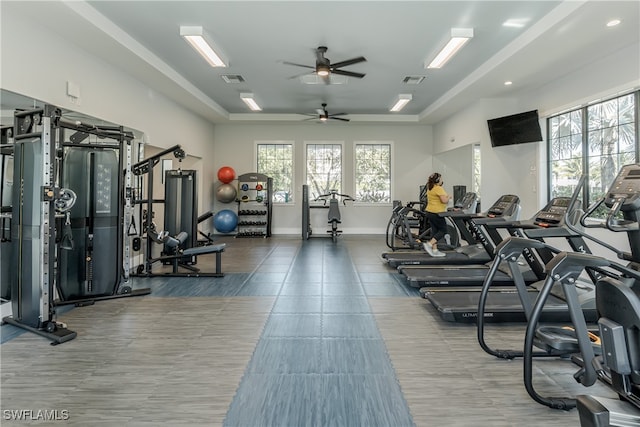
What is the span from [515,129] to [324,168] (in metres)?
5.23

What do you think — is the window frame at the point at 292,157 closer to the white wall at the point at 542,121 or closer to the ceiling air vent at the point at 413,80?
the ceiling air vent at the point at 413,80

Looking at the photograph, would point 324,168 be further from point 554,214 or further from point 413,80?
point 554,214

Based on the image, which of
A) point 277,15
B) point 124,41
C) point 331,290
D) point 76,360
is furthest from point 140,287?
point 277,15

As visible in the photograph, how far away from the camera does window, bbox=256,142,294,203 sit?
10.6 metres

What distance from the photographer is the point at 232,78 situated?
21.8ft

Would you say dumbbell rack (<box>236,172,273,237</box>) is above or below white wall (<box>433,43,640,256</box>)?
below

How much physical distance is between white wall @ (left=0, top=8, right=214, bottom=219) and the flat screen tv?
20.9ft

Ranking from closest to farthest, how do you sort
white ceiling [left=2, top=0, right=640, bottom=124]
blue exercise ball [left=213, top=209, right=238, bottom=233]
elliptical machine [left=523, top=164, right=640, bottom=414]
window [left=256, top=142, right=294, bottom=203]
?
elliptical machine [left=523, top=164, right=640, bottom=414]
white ceiling [left=2, top=0, right=640, bottom=124]
blue exercise ball [left=213, top=209, right=238, bottom=233]
window [left=256, top=142, right=294, bottom=203]

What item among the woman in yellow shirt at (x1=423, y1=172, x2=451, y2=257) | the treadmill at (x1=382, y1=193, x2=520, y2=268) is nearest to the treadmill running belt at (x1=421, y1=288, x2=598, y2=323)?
the treadmill at (x1=382, y1=193, x2=520, y2=268)

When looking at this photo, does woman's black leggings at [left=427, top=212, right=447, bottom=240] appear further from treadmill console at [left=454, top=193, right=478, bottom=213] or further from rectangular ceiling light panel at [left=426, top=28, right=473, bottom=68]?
rectangular ceiling light panel at [left=426, top=28, right=473, bottom=68]

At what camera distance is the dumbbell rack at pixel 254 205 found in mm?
9930

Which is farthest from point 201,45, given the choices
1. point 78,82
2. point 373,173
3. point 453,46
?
point 373,173

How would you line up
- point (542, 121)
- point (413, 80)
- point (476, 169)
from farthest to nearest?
1. point (476, 169)
2. point (413, 80)
3. point (542, 121)

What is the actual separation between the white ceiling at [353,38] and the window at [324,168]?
3.36 metres
